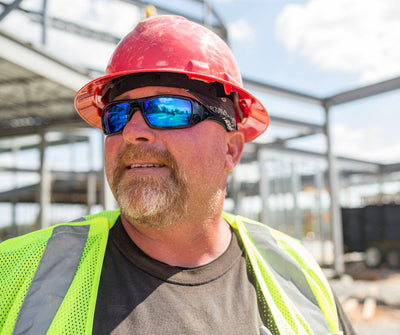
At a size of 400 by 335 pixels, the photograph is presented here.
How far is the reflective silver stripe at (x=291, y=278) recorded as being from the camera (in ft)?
5.07

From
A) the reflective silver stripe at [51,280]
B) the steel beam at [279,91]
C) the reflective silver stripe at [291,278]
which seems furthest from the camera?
the steel beam at [279,91]

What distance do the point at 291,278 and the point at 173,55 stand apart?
110cm

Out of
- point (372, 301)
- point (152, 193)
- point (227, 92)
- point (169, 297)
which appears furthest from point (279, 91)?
point (169, 297)

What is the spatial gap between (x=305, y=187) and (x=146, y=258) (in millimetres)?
13556

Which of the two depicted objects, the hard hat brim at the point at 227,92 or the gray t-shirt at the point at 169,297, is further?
the hard hat brim at the point at 227,92

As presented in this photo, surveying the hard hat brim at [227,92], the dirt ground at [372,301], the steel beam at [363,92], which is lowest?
the dirt ground at [372,301]

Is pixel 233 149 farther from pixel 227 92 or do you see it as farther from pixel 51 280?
pixel 51 280

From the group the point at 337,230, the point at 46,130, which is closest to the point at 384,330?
the point at 337,230

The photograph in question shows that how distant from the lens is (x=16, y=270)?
1269mm

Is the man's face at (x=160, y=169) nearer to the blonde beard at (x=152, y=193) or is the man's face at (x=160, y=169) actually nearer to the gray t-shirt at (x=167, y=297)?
the blonde beard at (x=152, y=193)

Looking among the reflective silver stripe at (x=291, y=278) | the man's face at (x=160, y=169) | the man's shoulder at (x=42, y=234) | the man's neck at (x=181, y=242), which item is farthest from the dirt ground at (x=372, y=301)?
the man's shoulder at (x=42, y=234)

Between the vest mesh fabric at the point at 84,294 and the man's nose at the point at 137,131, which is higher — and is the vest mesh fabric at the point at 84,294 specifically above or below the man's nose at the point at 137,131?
below

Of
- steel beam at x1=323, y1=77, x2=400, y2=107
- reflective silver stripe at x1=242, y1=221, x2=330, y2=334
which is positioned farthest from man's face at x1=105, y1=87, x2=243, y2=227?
steel beam at x1=323, y1=77, x2=400, y2=107

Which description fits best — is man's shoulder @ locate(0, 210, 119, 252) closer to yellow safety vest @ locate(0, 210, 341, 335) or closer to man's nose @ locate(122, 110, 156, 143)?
yellow safety vest @ locate(0, 210, 341, 335)
